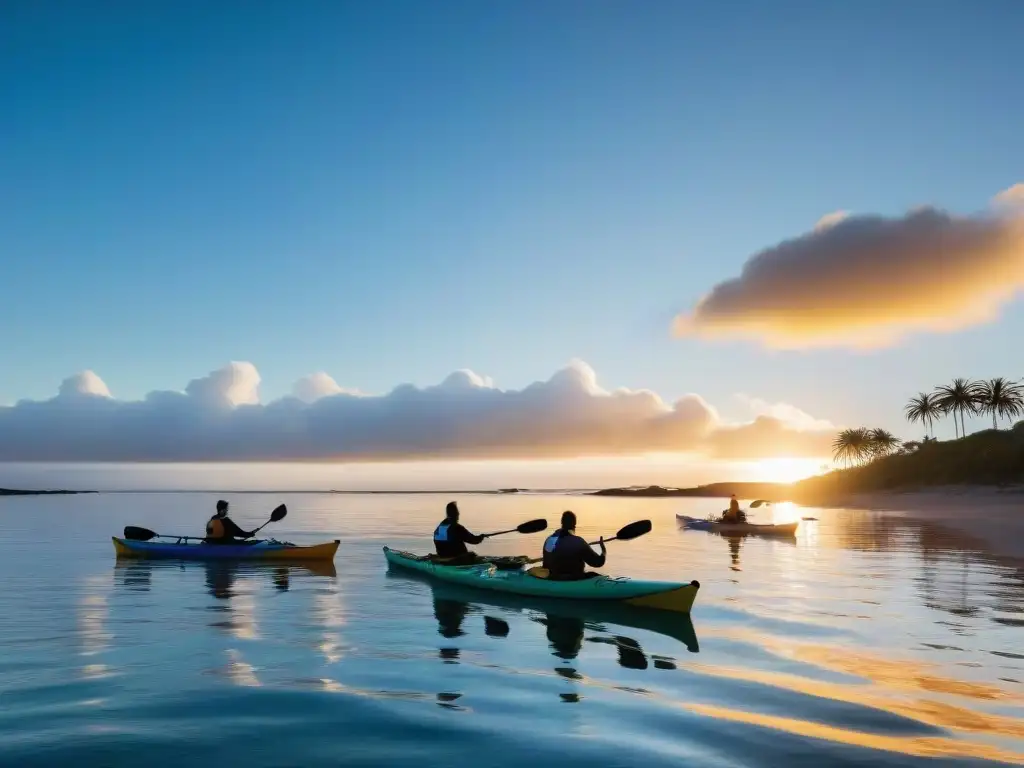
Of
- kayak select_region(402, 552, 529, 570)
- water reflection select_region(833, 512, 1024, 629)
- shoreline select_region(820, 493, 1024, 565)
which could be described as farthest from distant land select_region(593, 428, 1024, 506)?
kayak select_region(402, 552, 529, 570)

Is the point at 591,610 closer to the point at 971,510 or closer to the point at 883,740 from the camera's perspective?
the point at 883,740

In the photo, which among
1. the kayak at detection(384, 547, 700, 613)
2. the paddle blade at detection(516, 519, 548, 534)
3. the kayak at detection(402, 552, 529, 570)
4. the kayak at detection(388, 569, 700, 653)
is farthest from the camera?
the paddle blade at detection(516, 519, 548, 534)

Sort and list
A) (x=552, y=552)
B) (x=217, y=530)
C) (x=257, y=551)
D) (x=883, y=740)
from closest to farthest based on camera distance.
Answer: (x=883, y=740) < (x=552, y=552) < (x=257, y=551) < (x=217, y=530)

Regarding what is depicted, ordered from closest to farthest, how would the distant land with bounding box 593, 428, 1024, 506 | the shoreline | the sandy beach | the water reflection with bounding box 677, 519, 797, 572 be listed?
1. the shoreline
2. the sandy beach
3. the water reflection with bounding box 677, 519, 797, 572
4. the distant land with bounding box 593, 428, 1024, 506

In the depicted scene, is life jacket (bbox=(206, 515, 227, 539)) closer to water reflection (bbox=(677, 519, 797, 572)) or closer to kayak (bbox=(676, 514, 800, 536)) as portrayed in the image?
water reflection (bbox=(677, 519, 797, 572))

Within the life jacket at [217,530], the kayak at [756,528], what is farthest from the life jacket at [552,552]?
the kayak at [756,528]

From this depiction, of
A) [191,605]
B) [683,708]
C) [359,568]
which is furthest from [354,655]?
[359,568]

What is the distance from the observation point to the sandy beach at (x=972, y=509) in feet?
119

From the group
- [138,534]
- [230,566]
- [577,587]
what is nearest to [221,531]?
[230,566]

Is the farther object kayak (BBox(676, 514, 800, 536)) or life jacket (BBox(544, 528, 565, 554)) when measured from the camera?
kayak (BBox(676, 514, 800, 536))

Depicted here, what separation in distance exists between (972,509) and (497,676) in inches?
2729

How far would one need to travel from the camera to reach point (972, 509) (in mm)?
66625

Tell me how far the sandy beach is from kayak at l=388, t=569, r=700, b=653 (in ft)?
61.4

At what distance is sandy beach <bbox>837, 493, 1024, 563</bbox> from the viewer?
36.2 metres
